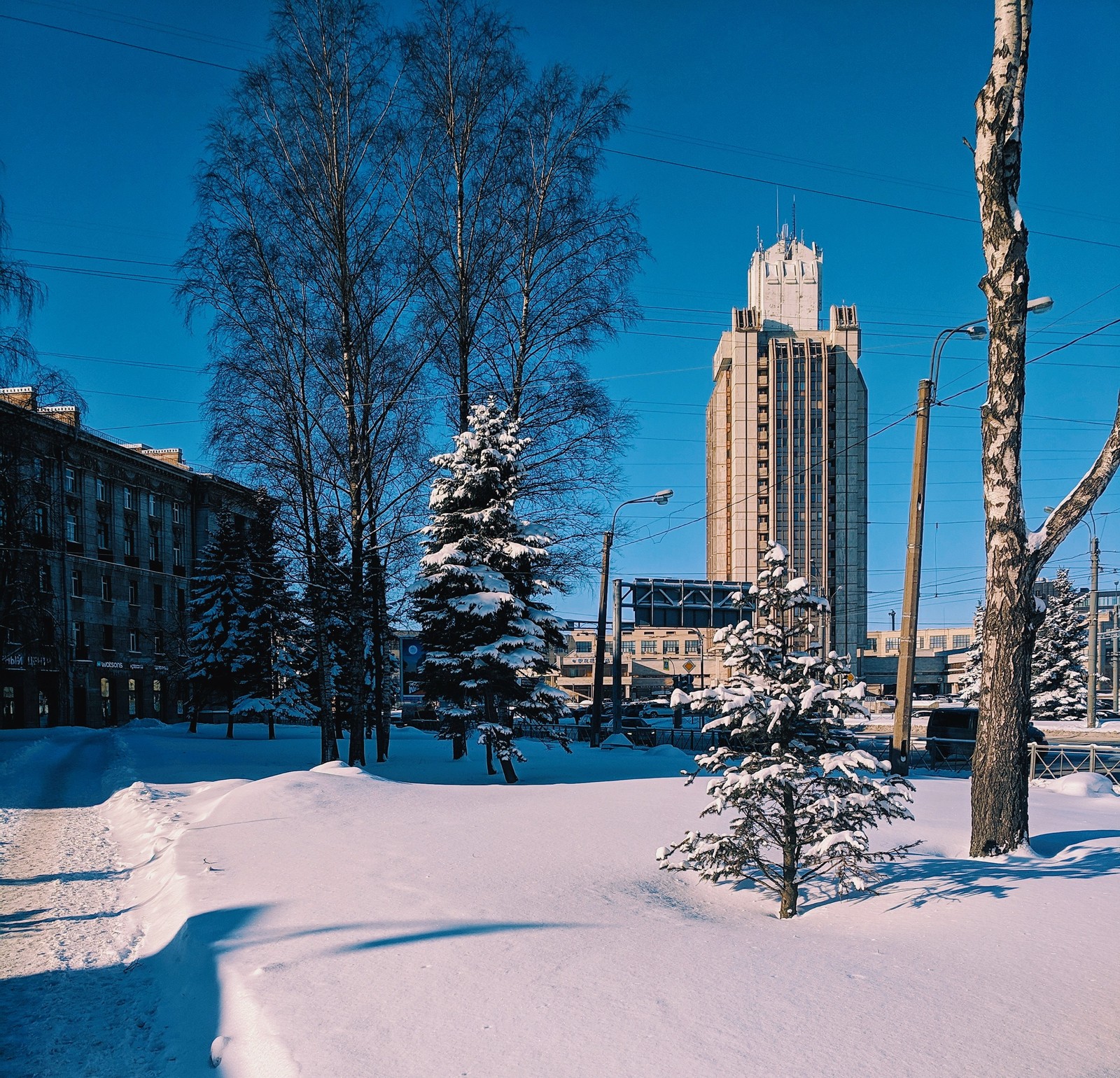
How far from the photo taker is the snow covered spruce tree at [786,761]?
703cm

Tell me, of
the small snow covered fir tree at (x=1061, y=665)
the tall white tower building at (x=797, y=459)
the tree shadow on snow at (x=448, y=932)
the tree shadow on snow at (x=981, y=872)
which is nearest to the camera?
the tree shadow on snow at (x=448, y=932)

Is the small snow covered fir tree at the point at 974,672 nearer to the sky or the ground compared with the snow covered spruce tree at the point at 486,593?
nearer to the ground

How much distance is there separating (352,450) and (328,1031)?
15.7m

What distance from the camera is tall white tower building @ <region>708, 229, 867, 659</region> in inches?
4097

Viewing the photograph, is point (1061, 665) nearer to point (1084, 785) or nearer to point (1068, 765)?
point (1068, 765)

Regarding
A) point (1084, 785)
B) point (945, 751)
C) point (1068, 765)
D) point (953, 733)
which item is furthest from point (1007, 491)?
point (953, 733)

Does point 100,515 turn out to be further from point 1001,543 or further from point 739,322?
point 739,322

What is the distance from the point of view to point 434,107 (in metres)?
21.0

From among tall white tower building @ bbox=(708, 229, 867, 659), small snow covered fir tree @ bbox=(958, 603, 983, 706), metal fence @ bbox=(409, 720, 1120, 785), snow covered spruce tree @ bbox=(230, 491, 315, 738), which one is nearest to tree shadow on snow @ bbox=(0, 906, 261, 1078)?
metal fence @ bbox=(409, 720, 1120, 785)

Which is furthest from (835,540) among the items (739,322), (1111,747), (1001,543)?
(1001,543)

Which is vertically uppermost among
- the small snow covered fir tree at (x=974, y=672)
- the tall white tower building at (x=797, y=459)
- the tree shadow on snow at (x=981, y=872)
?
the tall white tower building at (x=797, y=459)

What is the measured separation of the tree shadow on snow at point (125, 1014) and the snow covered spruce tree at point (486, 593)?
12.7m

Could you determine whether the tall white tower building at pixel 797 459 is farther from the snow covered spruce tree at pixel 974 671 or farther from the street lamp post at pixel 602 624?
the street lamp post at pixel 602 624

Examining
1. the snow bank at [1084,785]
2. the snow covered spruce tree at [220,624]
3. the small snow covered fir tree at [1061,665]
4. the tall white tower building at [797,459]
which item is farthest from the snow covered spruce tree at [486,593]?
the tall white tower building at [797,459]
